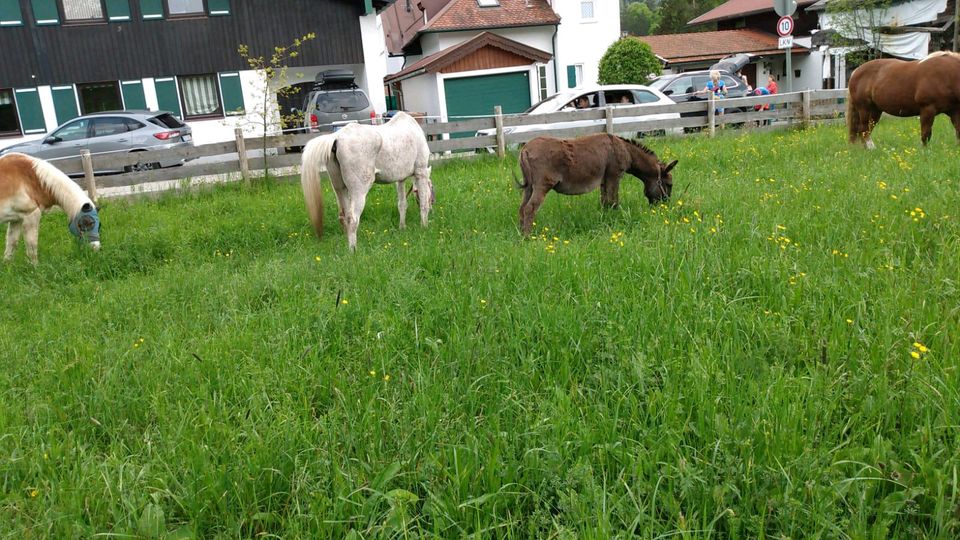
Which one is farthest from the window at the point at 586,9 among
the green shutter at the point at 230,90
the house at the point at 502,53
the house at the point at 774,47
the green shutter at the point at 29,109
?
the green shutter at the point at 29,109

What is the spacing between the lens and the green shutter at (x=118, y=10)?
2142cm

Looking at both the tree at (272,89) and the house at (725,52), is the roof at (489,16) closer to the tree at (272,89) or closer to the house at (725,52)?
the tree at (272,89)

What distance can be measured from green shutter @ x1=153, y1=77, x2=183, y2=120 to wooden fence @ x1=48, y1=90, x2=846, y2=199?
9.76 meters

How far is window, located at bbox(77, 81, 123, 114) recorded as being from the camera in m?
21.7

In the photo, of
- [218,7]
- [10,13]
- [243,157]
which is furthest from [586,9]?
[243,157]

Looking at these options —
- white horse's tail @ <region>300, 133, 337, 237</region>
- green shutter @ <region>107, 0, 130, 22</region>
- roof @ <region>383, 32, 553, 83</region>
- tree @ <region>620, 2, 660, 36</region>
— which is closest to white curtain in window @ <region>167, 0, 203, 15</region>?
green shutter @ <region>107, 0, 130, 22</region>

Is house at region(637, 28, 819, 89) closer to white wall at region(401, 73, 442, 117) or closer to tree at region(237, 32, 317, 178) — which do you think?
white wall at region(401, 73, 442, 117)

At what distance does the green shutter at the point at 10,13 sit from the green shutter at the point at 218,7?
221 inches

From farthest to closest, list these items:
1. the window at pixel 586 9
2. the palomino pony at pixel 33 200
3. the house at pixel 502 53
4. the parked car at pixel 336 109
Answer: the window at pixel 586 9 < the house at pixel 502 53 < the parked car at pixel 336 109 < the palomino pony at pixel 33 200

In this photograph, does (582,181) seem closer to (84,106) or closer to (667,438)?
(667,438)

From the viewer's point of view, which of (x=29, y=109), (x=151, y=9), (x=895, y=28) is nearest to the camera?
(x=29, y=109)

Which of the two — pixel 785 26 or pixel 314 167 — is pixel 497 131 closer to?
pixel 785 26

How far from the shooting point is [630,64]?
2650 centimetres

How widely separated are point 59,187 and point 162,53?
16983mm
